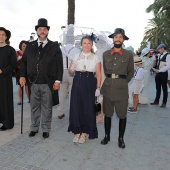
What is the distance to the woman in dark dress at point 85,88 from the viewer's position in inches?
171

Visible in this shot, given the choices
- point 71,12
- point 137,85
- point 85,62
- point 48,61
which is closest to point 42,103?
point 48,61

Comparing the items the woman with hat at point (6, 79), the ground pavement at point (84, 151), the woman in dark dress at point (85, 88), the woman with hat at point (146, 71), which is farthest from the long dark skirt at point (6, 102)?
the woman with hat at point (146, 71)

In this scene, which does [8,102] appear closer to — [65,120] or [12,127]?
[12,127]

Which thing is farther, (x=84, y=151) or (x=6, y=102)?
(x=6, y=102)

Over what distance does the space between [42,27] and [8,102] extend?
1755 millimetres

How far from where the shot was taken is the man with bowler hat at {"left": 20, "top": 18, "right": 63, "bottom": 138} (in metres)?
4.55

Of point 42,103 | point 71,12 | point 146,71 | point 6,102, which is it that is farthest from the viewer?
point 71,12

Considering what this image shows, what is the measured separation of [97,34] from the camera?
6027mm

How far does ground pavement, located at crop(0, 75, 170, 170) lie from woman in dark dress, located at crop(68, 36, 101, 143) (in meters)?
0.41

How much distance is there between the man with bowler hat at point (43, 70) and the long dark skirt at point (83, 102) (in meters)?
0.44

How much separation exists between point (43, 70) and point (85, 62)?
0.81 m

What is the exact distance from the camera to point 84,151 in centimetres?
417

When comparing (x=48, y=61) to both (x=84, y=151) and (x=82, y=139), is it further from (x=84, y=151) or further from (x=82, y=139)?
(x=84, y=151)

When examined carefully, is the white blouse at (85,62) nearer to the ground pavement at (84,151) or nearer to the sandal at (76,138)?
the sandal at (76,138)
